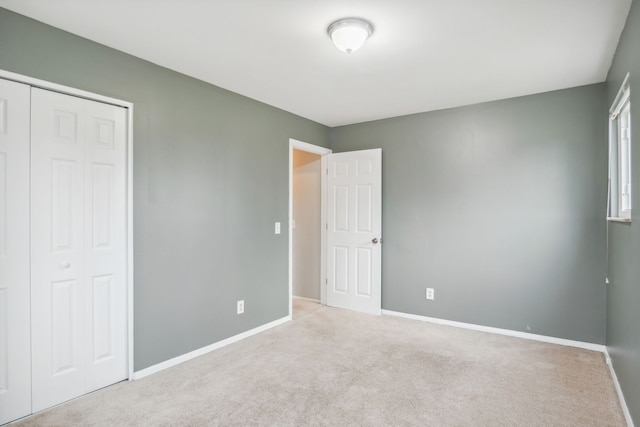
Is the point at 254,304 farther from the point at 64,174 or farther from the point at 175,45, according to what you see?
the point at 175,45

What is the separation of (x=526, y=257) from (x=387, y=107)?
2162 millimetres

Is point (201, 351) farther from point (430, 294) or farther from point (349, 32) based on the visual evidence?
point (349, 32)

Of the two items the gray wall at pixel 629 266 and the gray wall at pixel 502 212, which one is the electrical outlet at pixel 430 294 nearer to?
the gray wall at pixel 502 212

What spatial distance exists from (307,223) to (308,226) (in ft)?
0.16

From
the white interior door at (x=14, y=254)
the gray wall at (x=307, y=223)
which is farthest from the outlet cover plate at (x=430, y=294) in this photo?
the white interior door at (x=14, y=254)

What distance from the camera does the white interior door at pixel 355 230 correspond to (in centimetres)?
445

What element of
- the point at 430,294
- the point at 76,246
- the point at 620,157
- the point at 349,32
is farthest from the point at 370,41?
the point at 430,294

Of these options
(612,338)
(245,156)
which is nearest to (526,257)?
(612,338)

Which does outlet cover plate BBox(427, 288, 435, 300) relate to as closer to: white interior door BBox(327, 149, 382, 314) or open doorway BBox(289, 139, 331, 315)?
white interior door BBox(327, 149, 382, 314)

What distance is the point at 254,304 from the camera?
3.73 metres

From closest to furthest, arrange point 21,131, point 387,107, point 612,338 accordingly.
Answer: point 21,131 → point 612,338 → point 387,107

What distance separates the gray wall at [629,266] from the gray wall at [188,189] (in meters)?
3.01

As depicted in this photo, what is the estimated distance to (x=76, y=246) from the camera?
241 centimetres

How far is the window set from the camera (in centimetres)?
238
